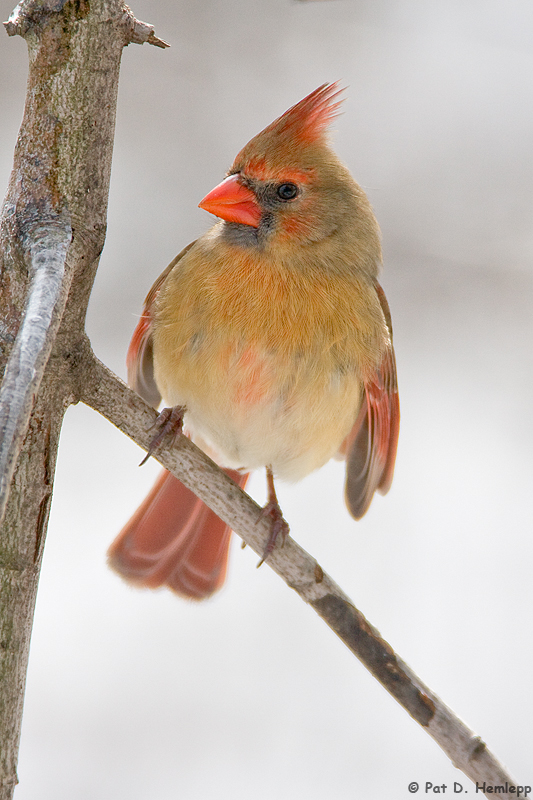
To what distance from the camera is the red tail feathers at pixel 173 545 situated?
5.79 ft

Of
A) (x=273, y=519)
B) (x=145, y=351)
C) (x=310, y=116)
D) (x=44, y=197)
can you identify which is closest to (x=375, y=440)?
(x=273, y=519)

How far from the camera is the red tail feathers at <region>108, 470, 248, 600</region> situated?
1.77 metres

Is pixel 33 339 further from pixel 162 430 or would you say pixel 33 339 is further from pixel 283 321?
pixel 283 321

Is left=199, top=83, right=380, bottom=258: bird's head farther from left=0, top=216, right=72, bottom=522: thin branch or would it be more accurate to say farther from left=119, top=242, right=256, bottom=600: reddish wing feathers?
left=0, top=216, right=72, bottom=522: thin branch

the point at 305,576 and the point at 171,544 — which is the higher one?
the point at 171,544

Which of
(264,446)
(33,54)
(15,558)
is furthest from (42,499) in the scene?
(264,446)

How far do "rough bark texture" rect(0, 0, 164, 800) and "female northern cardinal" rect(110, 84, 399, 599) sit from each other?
49 cm

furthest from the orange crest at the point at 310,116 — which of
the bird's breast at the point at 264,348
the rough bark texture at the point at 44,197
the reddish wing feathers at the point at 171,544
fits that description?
the rough bark texture at the point at 44,197

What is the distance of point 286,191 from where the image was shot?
5.00ft

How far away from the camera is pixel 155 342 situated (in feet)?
4.96

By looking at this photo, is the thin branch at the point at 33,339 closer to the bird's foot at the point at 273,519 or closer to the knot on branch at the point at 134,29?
the knot on branch at the point at 134,29

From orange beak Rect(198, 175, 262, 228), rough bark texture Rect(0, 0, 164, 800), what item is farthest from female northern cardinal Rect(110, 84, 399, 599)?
rough bark texture Rect(0, 0, 164, 800)

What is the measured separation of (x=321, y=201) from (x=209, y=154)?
143 centimetres

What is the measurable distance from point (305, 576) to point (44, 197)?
65cm
